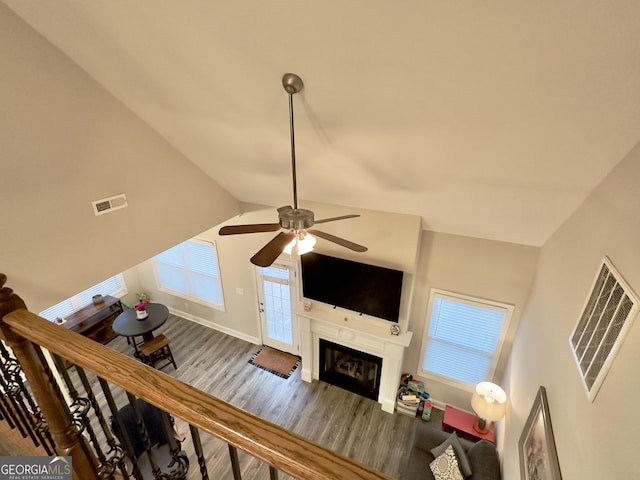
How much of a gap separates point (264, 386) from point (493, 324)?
366 cm

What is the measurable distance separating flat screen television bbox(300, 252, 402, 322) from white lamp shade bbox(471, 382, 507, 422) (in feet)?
4.30

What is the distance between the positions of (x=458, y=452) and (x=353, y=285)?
219 centimetres

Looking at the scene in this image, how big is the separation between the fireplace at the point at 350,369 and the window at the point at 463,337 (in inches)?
31.9

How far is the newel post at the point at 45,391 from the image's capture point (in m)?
1.27

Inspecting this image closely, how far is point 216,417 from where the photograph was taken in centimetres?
80

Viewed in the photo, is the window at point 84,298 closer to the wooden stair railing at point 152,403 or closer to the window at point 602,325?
the wooden stair railing at point 152,403

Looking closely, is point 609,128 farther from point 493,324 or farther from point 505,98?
point 493,324

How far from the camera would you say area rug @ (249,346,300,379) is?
5.75 m

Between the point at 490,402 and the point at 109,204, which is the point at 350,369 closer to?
the point at 490,402

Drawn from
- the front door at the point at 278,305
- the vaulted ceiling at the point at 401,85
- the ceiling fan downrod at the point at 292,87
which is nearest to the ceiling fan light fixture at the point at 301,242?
the ceiling fan downrod at the point at 292,87

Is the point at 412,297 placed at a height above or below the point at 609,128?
below

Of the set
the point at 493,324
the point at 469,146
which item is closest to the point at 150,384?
the point at 469,146

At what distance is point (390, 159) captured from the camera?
2.75m

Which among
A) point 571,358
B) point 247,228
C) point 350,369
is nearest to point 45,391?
point 247,228
